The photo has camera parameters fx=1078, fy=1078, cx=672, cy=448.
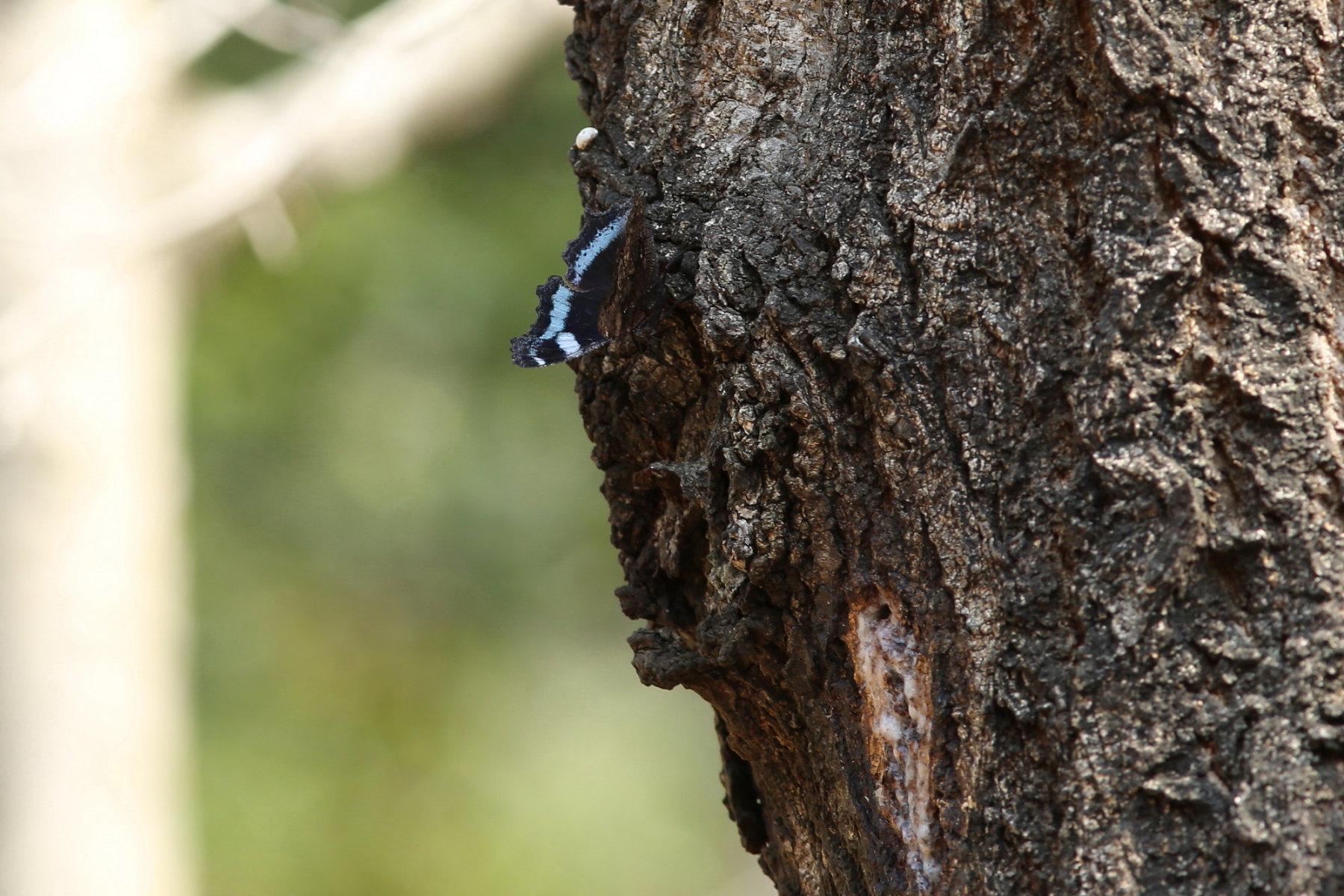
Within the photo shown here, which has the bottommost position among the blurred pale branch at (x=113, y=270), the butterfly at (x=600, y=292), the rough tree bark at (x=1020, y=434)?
the rough tree bark at (x=1020, y=434)

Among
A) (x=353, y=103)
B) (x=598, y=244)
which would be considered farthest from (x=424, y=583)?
(x=598, y=244)

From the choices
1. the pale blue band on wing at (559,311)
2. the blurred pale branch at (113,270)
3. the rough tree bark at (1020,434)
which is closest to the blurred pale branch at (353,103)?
the blurred pale branch at (113,270)

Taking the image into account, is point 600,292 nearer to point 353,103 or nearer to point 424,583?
point 353,103

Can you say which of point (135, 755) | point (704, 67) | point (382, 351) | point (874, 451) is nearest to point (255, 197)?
point (135, 755)

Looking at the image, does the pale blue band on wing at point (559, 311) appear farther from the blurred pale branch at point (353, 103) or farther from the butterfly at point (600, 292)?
the blurred pale branch at point (353, 103)

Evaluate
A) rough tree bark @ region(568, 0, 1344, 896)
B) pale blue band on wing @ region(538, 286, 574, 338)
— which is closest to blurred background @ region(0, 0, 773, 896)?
pale blue band on wing @ region(538, 286, 574, 338)

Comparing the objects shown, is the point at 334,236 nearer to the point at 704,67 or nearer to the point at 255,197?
the point at 255,197
